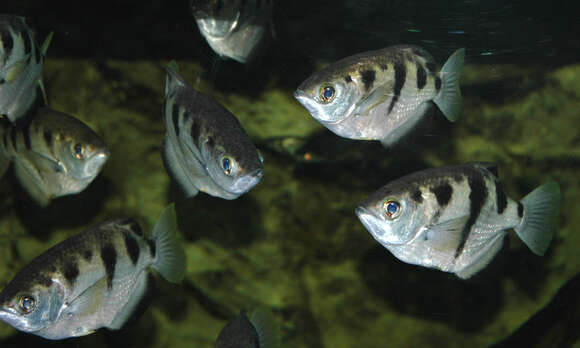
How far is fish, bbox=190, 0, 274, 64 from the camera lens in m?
2.60

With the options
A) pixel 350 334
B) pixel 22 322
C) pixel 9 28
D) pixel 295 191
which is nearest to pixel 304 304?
pixel 350 334

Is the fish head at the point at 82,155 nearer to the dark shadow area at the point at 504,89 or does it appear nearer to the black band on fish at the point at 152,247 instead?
the black band on fish at the point at 152,247

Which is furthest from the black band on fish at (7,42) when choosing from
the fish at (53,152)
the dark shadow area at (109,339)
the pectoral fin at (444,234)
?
the dark shadow area at (109,339)

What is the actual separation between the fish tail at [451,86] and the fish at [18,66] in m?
2.27

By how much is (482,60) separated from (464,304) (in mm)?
2272

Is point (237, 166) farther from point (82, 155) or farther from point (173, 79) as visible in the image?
point (82, 155)

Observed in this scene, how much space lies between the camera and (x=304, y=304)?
439cm

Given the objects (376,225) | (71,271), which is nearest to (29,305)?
(71,271)

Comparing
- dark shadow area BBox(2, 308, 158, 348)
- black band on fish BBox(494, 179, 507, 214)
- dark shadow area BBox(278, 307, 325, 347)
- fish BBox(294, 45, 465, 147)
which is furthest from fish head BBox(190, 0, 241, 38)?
dark shadow area BBox(2, 308, 158, 348)

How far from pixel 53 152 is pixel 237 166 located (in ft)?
4.73

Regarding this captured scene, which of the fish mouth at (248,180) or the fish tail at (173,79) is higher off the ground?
the fish tail at (173,79)

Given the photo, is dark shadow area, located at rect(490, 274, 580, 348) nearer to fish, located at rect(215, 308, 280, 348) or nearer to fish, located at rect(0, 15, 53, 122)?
fish, located at rect(215, 308, 280, 348)

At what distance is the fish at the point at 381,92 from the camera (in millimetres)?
2260

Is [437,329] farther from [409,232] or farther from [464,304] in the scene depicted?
[409,232]
